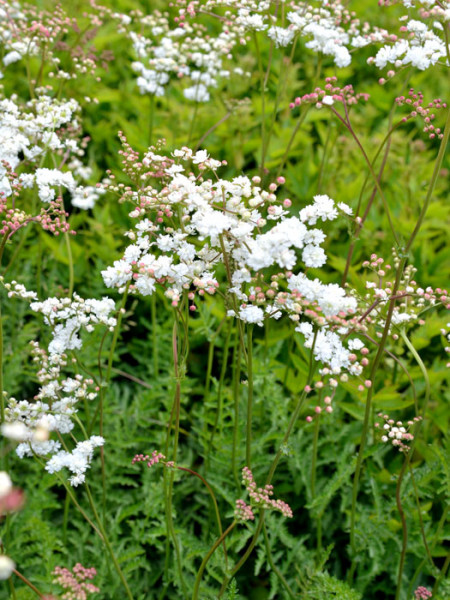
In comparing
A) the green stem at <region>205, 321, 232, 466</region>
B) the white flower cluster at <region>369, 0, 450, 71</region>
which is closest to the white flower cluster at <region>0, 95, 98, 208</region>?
the green stem at <region>205, 321, 232, 466</region>

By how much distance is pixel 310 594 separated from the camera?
2.36m

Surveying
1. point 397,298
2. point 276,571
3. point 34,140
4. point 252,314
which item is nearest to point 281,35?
point 34,140

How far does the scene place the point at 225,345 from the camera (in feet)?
9.22

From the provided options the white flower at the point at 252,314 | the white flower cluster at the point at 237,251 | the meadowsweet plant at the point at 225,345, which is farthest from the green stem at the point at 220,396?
the white flower at the point at 252,314

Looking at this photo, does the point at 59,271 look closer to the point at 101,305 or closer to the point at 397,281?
the point at 101,305

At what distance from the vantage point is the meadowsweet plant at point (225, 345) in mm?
1830

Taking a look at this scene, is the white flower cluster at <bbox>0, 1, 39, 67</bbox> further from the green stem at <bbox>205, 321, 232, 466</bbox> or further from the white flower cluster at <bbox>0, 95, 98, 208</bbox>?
the green stem at <bbox>205, 321, 232, 466</bbox>

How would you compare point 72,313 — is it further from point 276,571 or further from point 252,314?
point 276,571

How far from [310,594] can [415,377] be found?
1203 mm

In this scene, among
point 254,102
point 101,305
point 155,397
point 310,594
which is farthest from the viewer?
point 254,102

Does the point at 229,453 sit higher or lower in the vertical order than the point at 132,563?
higher

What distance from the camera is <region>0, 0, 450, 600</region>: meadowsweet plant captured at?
183 centimetres

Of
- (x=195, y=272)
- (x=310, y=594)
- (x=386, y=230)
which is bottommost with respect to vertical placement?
(x=310, y=594)

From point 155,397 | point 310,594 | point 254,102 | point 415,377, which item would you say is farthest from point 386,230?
point 310,594
